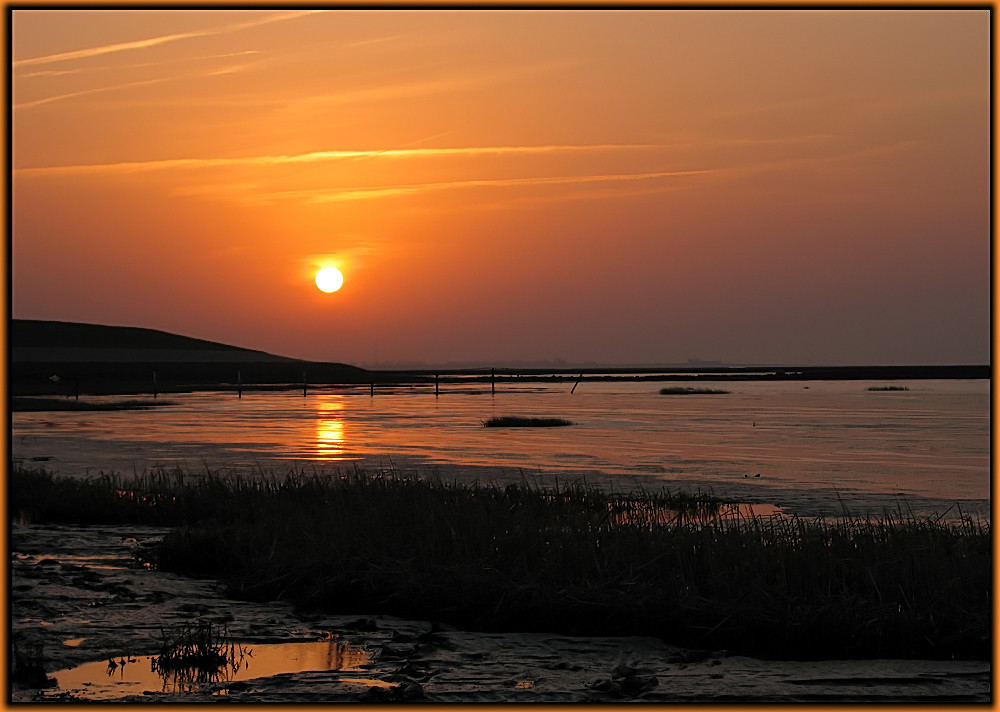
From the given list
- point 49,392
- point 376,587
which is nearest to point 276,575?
point 376,587

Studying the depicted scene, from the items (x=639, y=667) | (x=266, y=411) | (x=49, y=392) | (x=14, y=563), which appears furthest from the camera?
(x=49, y=392)

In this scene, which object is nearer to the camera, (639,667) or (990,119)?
(990,119)

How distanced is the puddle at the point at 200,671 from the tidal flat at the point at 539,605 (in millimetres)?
123

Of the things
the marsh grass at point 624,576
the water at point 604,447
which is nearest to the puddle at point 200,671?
the marsh grass at point 624,576

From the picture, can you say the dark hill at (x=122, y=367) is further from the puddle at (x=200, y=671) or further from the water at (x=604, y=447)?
the puddle at (x=200, y=671)

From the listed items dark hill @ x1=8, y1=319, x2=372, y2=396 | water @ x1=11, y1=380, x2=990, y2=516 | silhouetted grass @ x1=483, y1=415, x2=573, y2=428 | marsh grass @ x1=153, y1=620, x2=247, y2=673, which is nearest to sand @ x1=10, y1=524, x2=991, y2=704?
marsh grass @ x1=153, y1=620, x2=247, y2=673

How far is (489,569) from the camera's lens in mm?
13578

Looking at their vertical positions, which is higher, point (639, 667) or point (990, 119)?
point (990, 119)

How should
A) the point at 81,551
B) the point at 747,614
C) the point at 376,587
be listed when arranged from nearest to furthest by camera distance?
the point at 747,614, the point at 376,587, the point at 81,551

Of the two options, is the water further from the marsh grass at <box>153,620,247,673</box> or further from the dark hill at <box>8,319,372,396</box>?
the dark hill at <box>8,319,372,396</box>

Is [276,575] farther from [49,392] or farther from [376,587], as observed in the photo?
[49,392]

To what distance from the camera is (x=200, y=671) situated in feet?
34.7

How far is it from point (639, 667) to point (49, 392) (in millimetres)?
97082

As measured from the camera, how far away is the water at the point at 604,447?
2892cm
